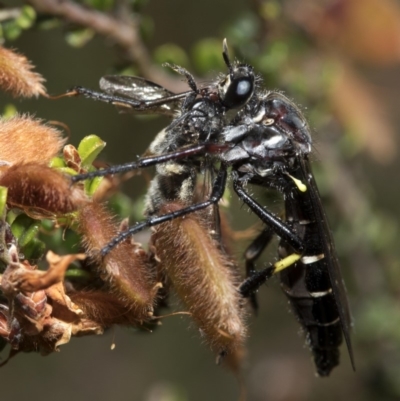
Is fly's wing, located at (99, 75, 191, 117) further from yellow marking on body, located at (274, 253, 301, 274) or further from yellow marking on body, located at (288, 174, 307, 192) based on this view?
yellow marking on body, located at (274, 253, 301, 274)

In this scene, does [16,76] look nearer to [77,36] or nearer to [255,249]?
[77,36]

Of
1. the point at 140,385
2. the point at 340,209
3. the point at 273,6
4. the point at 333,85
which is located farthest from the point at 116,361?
the point at 273,6

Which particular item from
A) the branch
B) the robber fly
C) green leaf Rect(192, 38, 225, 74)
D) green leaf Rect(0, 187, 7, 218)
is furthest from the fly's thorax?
green leaf Rect(192, 38, 225, 74)

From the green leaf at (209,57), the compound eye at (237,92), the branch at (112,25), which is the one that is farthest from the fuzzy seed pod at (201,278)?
the green leaf at (209,57)

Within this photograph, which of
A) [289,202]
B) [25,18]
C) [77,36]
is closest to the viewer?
[25,18]

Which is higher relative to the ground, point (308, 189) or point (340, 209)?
point (308, 189)

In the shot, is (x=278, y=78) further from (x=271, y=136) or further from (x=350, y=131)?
(x=271, y=136)

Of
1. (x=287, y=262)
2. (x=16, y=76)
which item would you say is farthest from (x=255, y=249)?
(x=16, y=76)
